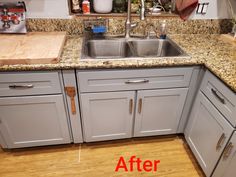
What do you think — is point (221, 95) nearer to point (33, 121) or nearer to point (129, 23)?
point (129, 23)

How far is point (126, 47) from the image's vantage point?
5.19 ft

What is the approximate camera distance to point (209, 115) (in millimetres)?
1243

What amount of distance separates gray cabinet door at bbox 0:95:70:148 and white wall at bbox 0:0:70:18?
0.72 meters

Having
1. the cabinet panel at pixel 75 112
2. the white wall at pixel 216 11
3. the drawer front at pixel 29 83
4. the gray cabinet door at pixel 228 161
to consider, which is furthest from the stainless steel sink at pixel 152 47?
the gray cabinet door at pixel 228 161

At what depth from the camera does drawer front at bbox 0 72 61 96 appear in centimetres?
115

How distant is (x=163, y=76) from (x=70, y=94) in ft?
2.21

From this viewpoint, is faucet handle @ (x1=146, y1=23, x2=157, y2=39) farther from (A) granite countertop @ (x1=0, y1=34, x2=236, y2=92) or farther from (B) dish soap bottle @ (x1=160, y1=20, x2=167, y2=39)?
(A) granite countertop @ (x1=0, y1=34, x2=236, y2=92)

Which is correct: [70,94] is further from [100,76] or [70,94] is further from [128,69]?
[128,69]

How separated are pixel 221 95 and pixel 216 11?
983 mm

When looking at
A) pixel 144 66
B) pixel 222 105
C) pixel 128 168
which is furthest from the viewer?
A: pixel 128 168

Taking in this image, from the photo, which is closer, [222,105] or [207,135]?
[222,105]

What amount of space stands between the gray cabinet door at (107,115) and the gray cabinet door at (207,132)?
19.8 inches

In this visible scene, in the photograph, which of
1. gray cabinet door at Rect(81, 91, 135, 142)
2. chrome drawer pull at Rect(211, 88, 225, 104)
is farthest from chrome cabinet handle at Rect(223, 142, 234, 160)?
gray cabinet door at Rect(81, 91, 135, 142)

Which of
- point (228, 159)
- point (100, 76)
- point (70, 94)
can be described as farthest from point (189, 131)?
point (70, 94)
